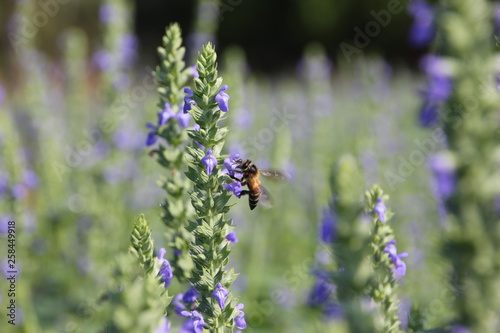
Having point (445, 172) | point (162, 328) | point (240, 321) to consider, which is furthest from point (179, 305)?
point (445, 172)

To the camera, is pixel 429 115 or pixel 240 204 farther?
pixel 240 204

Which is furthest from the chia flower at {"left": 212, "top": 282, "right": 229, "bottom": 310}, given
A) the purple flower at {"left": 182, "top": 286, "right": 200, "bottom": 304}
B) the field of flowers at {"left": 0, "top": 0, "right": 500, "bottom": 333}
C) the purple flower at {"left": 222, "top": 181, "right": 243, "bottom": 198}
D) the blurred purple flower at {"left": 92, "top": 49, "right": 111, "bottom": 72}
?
the blurred purple flower at {"left": 92, "top": 49, "right": 111, "bottom": 72}

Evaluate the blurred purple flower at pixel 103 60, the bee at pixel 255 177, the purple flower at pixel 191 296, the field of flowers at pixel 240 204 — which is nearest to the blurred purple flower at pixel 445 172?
the field of flowers at pixel 240 204

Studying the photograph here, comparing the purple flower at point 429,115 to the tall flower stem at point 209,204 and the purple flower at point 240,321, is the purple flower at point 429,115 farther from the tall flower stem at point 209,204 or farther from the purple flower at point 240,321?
the purple flower at point 240,321

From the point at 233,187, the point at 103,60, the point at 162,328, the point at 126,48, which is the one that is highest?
the point at 126,48

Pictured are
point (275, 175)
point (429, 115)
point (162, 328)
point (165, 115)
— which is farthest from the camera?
point (275, 175)

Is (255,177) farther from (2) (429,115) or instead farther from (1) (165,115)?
(2) (429,115)

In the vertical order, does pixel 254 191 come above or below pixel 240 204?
below

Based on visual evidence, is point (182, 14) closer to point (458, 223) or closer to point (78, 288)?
point (78, 288)
